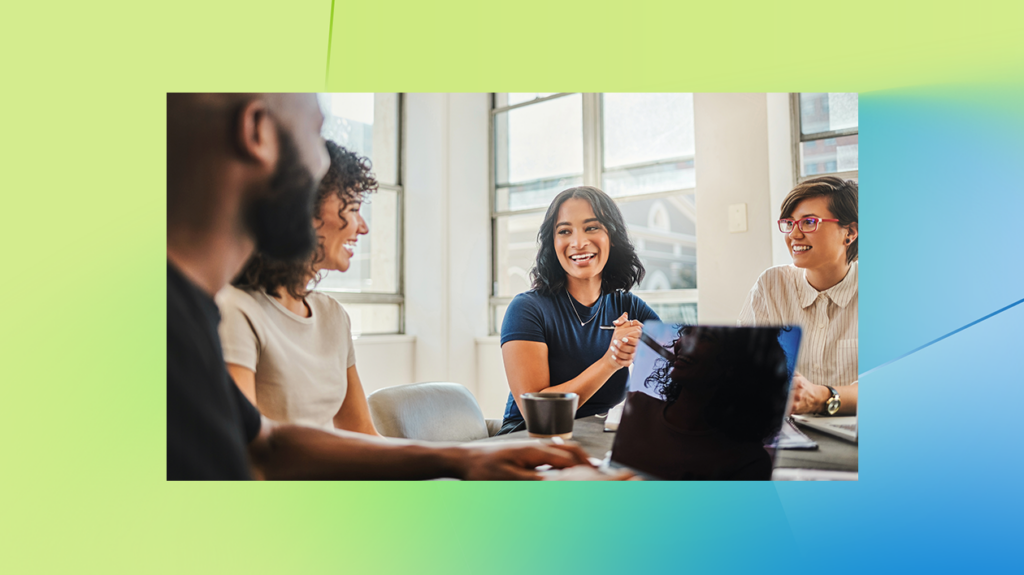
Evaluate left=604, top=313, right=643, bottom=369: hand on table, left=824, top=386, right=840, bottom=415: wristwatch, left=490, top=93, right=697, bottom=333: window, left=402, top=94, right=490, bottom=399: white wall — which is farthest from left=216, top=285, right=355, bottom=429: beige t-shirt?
left=824, top=386, right=840, bottom=415: wristwatch

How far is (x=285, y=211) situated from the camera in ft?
3.44

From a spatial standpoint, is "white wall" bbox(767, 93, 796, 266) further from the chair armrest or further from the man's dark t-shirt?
the man's dark t-shirt

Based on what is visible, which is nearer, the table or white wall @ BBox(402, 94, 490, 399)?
the table

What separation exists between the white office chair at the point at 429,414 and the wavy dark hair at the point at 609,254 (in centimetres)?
24

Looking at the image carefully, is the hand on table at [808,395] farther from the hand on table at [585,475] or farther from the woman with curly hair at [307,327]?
the woman with curly hair at [307,327]

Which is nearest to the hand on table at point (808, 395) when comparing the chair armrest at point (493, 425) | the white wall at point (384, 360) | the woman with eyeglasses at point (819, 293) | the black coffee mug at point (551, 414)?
the woman with eyeglasses at point (819, 293)

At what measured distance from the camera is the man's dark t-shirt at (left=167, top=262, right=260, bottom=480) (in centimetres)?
102

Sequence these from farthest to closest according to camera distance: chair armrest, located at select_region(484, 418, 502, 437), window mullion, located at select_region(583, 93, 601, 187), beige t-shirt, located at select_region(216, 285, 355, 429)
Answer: window mullion, located at select_region(583, 93, 601, 187) < chair armrest, located at select_region(484, 418, 502, 437) < beige t-shirt, located at select_region(216, 285, 355, 429)

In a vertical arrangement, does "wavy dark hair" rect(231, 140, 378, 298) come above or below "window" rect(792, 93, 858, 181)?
below

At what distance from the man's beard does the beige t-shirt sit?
3.0 inches

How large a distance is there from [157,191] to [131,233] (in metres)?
0.09

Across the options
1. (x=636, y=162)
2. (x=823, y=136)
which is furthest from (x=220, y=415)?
(x=823, y=136)

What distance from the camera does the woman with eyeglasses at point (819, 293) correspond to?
109 cm
